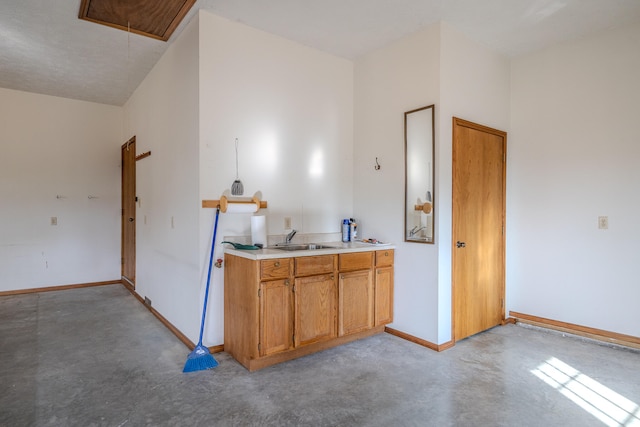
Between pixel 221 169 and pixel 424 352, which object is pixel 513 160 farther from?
pixel 221 169

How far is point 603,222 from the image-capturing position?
315 centimetres

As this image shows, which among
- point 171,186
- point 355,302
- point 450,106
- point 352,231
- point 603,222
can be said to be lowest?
point 355,302

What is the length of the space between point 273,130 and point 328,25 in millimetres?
1015

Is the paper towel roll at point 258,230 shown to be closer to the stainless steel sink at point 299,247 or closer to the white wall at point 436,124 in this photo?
the stainless steel sink at point 299,247

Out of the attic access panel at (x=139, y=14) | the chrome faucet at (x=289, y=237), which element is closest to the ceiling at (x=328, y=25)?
the attic access panel at (x=139, y=14)

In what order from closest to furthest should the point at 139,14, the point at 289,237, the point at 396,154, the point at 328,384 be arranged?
the point at 328,384 → the point at 139,14 → the point at 289,237 → the point at 396,154

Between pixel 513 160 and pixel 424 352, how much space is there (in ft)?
7.34

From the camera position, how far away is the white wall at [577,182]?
3.03 meters

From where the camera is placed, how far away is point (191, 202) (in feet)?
9.84

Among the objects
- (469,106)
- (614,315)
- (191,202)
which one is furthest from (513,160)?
(191,202)

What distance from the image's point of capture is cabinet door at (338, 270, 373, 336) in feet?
9.79

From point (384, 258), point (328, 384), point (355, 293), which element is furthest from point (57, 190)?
point (328, 384)

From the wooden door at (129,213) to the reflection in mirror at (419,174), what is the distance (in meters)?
3.68

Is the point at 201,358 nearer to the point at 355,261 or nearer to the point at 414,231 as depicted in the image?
the point at 355,261
